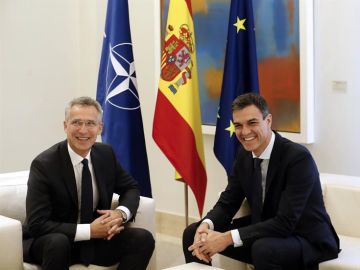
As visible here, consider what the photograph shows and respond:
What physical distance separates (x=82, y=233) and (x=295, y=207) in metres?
1.05

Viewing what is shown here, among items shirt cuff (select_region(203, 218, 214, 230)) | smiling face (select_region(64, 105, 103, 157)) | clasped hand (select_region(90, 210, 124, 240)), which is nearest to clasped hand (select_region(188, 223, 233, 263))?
shirt cuff (select_region(203, 218, 214, 230))

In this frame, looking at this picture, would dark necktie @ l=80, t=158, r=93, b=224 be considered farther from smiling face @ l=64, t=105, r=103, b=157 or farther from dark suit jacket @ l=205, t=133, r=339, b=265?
dark suit jacket @ l=205, t=133, r=339, b=265

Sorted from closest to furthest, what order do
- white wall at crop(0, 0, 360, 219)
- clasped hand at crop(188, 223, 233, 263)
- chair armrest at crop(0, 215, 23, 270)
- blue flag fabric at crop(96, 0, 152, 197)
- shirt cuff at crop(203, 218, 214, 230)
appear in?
chair armrest at crop(0, 215, 23, 270)
clasped hand at crop(188, 223, 233, 263)
shirt cuff at crop(203, 218, 214, 230)
blue flag fabric at crop(96, 0, 152, 197)
white wall at crop(0, 0, 360, 219)

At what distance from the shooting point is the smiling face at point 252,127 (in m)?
3.10

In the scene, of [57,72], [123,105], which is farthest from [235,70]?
[57,72]

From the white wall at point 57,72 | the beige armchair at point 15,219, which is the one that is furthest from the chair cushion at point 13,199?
the white wall at point 57,72

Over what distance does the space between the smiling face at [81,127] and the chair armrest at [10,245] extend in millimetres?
527

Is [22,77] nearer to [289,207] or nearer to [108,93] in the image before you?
[108,93]

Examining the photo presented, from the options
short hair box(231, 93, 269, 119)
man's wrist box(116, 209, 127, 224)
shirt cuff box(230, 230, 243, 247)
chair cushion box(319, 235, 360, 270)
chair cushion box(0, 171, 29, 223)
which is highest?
short hair box(231, 93, 269, 119)

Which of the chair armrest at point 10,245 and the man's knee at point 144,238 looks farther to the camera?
the man's knee at point 144,238

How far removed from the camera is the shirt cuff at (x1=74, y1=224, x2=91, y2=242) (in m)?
3.13

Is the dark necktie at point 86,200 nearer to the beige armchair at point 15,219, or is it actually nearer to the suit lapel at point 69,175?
the suit lapel at point 69,175

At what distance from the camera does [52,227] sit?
10.2ft

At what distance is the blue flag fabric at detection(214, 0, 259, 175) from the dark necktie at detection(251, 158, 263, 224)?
2.85ft
